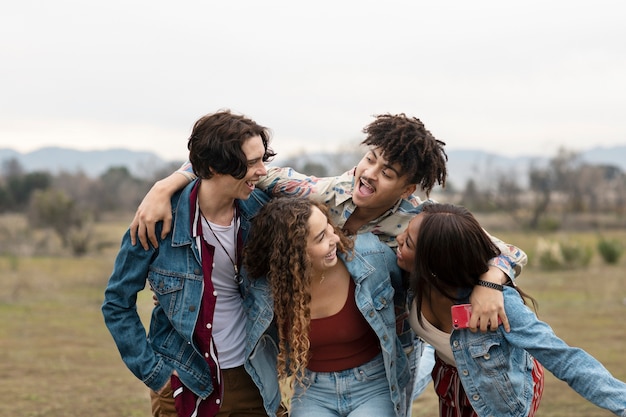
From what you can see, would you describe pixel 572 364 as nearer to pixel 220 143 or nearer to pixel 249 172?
pixel 249 172

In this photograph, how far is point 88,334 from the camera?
11.5m

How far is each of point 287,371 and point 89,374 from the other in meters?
6.14

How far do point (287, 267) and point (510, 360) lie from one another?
1.03m

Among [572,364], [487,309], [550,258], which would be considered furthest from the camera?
[550,258]

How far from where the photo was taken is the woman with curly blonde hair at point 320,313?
3266 millimetres

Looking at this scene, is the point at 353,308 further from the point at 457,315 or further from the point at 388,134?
the point at 388,134

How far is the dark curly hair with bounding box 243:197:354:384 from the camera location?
3.25 m

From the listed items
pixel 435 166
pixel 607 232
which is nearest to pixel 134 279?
pixel 435 166

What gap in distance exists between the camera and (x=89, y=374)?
8836mm

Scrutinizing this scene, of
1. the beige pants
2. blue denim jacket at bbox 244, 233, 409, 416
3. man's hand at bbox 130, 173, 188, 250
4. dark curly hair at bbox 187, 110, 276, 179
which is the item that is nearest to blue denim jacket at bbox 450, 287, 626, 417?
blue denim jacket at bbox 244, 233, 409, 416

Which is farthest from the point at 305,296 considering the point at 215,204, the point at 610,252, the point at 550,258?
the point at 610,252

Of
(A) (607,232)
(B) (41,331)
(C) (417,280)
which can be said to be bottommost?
(A) (607,232)

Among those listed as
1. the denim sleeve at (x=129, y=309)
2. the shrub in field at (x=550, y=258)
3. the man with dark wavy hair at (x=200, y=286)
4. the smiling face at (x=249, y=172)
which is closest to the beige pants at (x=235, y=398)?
the man with dark wavy hair at (x=200, y=286)

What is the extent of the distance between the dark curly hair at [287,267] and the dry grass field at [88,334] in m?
3.90
